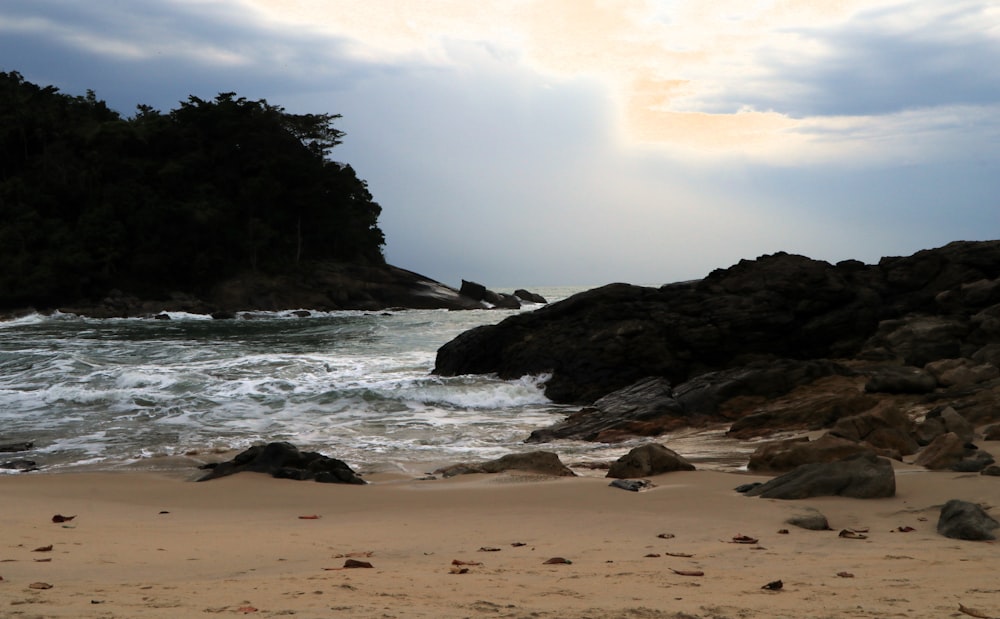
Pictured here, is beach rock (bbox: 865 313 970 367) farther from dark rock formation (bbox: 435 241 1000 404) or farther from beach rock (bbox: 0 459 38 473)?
beach rock (bbox: 0 459 38 473)

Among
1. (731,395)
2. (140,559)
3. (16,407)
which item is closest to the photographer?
(140,559)

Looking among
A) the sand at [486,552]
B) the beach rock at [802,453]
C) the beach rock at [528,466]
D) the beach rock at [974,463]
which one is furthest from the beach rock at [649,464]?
the beach rock at [974,463]

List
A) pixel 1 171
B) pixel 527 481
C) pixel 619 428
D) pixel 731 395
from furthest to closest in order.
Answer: pixel 1 171, pixel 731 395, pixel 619 428, pixel 527 481

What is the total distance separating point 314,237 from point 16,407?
48.7 meters

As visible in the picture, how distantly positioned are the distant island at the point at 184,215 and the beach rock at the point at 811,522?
2069 inches

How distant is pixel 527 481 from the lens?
7.76 meters

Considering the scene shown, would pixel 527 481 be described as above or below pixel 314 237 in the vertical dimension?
below

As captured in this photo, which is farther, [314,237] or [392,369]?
[314,237]

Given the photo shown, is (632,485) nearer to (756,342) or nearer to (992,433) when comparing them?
(992,433)

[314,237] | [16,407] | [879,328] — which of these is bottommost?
[16,407]

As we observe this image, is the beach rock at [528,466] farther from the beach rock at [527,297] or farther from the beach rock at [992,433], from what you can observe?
the beach rock at [527,297]

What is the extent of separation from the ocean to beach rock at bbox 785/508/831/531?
3260mm

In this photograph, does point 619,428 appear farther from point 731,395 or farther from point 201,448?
point 201,448

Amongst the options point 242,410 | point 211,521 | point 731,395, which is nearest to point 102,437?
point 242,410
